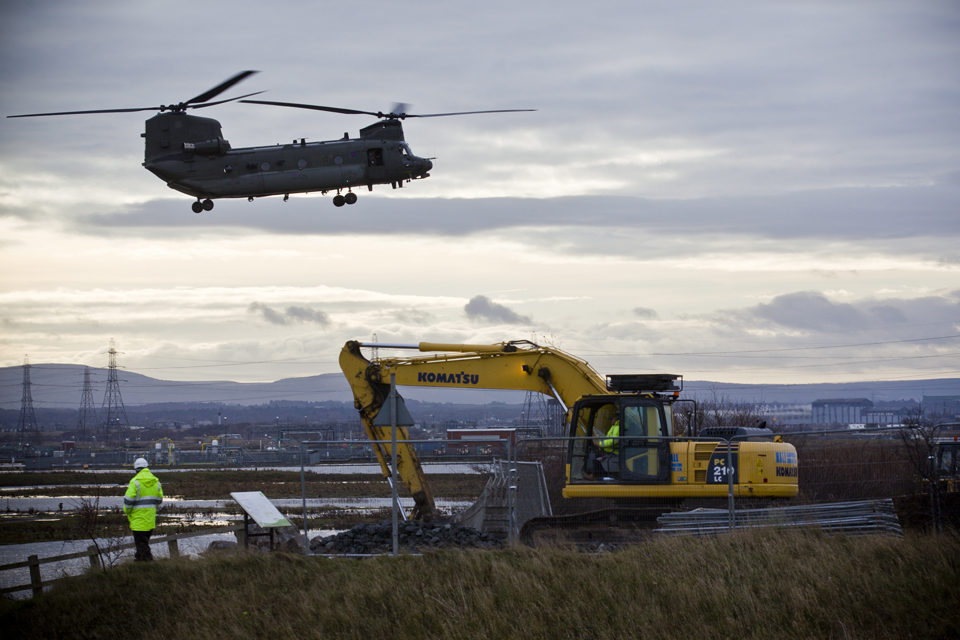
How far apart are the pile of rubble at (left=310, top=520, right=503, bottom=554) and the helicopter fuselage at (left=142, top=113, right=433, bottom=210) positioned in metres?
9.68

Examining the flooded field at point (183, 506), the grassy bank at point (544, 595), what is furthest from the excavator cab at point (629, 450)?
the flooded field at point (183, 506)

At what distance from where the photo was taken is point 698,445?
1706cm

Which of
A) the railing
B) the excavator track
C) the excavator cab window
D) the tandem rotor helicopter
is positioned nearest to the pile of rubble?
the excavator track

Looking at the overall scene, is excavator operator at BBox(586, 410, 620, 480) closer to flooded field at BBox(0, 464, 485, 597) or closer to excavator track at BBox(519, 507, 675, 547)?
excavator track at BBox(519, 507, 675, 547)

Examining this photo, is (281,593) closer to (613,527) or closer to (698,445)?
(613,527)

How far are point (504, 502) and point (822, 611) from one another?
9.71m

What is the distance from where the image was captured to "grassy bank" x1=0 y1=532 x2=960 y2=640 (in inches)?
439

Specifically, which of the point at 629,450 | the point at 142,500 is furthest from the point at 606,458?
the point at 142,500

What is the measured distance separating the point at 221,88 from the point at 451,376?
8.68 m

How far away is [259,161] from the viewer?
955 inches

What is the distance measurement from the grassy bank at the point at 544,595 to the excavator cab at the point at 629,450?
2.86 meters

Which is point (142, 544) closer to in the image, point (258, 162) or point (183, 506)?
point (258, 162)

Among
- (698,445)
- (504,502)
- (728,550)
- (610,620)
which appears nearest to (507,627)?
(610,620)

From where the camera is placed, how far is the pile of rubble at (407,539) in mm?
16984
